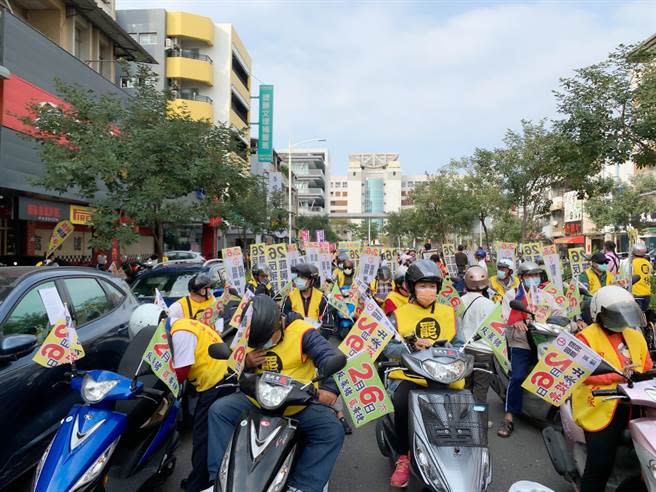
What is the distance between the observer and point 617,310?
3061 millimetres

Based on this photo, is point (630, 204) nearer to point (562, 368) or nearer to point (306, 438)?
point (562, 368)

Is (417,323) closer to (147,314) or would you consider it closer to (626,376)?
(626,376)

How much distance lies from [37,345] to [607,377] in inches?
151

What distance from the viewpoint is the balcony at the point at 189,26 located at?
33.2 meters

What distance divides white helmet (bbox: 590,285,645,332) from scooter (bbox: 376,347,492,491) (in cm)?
83

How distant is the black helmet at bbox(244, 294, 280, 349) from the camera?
298cm

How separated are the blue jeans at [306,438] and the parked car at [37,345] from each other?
1308 mm

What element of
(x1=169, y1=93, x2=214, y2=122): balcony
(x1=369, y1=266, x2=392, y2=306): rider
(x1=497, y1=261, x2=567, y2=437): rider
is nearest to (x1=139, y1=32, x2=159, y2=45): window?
(x1=169, y1=93, x2=214, y2=122): balcony

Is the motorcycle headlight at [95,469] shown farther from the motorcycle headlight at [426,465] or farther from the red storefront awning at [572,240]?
the red storefront awning at [572,240]

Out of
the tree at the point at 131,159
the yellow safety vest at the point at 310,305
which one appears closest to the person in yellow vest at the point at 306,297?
the yellow safety vest at the point at 310,305

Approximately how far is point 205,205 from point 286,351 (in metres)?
10.5

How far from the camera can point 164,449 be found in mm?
3873

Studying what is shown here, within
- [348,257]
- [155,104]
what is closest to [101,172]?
[155,104]

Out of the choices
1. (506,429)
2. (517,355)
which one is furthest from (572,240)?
(506,429)
